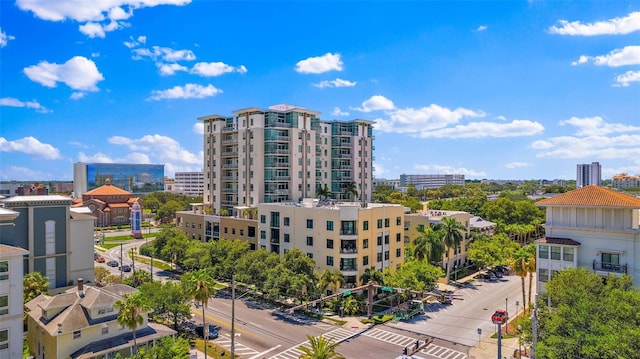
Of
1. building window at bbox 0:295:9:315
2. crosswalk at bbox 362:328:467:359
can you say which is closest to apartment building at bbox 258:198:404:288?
crosswalk at bbox 362:328:467:359

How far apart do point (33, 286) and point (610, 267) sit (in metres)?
61.9

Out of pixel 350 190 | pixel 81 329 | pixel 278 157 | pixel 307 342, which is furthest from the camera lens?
pixel 350 190

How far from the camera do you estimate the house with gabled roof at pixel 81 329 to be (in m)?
35.8

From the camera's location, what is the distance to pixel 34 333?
39688mm

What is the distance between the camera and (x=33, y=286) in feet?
152

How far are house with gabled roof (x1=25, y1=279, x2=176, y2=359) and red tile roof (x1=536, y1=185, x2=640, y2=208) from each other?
43819mm

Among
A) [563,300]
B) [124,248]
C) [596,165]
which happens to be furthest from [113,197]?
[596,165]

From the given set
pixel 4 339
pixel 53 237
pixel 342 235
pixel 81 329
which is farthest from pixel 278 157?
pixel 4 339

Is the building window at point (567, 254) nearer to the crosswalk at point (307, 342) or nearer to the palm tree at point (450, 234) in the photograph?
the palm tree at point (450, 234)

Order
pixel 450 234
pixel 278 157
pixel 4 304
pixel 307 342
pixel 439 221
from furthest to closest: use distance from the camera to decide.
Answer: pixel 278 157
pixel 439 221
pixel 450 234
pixel 307 342
pixel 4 304

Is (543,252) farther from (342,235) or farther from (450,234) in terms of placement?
(342,235)

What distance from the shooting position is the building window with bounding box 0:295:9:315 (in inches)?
1357

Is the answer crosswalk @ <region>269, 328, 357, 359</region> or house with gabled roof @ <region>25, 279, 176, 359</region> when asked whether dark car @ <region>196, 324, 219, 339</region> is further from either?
crosswalk @ <region>269, 328, 357, 359</region>

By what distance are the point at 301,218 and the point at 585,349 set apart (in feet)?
145
